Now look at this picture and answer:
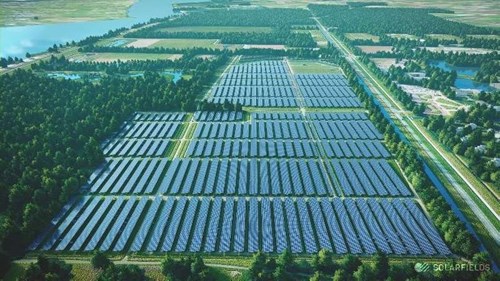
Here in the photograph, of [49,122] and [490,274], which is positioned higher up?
[49,122]

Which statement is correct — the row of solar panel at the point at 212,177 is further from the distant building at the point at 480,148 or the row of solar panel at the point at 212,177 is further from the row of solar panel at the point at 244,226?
the distant building at the point at 480,148

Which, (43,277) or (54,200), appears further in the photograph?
(54,200)

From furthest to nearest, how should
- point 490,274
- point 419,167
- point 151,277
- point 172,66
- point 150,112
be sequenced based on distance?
point 172,66, point 150,112, point 419,167, point 151,277, point 490,274

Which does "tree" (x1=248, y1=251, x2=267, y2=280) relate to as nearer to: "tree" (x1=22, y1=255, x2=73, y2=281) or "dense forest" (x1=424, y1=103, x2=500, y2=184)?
"tree" (x1=22, y1=255, x2=73, y2=281)

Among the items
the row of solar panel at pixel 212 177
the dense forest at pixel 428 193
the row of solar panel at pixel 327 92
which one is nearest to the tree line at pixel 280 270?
the dense forest at pixel 428 193

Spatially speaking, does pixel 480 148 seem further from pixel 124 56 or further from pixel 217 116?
pixel 124 56

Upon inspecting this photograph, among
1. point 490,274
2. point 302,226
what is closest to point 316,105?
point 302,226

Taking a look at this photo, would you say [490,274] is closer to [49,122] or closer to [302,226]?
[302,226]

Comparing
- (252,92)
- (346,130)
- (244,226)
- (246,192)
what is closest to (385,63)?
(252,92)
